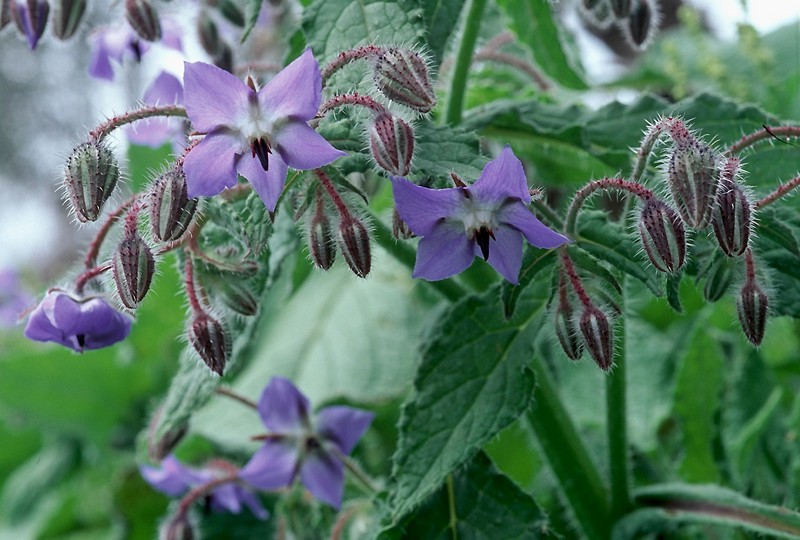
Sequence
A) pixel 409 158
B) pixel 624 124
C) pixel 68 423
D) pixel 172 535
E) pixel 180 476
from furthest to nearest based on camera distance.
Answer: pixel 68 423 → pixel 180 476 → pixel 172 535 → pixel 624 124 → pixel 409 158

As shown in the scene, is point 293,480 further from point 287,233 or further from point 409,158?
point 409,158

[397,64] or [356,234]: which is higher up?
[397,64]

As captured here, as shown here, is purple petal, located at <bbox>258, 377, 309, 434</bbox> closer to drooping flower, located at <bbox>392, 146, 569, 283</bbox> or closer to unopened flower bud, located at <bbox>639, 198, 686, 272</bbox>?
drooping flower, located at <bbox>392, 146, 569, 283</bbox>

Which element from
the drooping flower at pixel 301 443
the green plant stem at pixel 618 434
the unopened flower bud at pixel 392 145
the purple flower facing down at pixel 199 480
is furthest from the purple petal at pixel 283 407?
the unopened flower bud at pixel 392 145

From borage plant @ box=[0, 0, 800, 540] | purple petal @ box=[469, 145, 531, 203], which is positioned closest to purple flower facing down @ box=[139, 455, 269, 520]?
borage plant @ box=[0, 0, 800, 540]

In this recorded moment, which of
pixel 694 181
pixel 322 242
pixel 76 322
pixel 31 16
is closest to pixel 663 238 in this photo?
pixel 694 181

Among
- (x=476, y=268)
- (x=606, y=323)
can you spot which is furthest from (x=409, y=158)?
(x=476, y=268)
